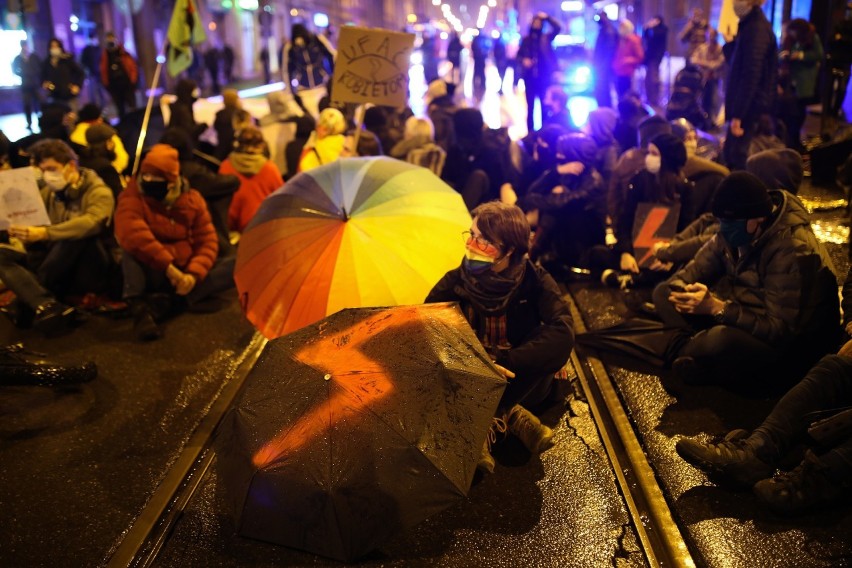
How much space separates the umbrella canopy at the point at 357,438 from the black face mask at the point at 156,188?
11.4 ft

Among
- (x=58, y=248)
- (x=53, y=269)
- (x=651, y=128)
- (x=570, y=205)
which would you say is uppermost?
(x=651, y=128)

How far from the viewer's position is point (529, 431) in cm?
425

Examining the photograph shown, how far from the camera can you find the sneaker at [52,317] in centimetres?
629

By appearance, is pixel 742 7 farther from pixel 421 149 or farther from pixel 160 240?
pixel 160 240

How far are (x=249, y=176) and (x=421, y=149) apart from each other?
179cm

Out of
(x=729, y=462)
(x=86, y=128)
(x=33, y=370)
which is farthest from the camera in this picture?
(x=86, y=128)

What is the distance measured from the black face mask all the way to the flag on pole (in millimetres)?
3696

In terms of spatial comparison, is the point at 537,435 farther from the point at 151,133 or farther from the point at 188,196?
the point at 151,133

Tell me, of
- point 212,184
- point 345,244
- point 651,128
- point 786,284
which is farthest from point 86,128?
point 786,284

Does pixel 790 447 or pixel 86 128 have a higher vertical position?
pixel 86 128

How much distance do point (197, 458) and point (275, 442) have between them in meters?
1.59

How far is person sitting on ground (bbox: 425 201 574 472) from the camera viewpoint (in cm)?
415

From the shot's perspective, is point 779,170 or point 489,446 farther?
point 779,170

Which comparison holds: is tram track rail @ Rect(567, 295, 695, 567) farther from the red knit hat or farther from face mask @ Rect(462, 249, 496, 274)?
the red knit hat
